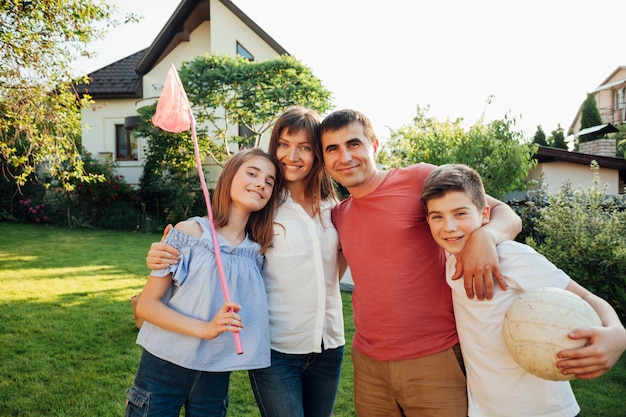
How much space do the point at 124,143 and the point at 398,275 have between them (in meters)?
18.8

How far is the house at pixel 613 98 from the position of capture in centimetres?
3298

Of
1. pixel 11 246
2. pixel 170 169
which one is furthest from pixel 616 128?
pixel 11 246

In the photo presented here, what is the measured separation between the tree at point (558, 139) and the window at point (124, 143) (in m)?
23.7

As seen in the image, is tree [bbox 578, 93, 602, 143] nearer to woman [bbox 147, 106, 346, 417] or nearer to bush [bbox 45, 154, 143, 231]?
bush [bbox 45, 154, 143, 231]

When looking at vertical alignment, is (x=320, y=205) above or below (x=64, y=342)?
above

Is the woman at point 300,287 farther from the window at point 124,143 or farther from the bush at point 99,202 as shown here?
the window at point 124,143

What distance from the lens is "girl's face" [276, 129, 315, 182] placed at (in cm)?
264

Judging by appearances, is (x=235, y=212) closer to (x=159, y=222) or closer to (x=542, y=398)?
(x=542, y=398)

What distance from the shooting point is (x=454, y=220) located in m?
2.16

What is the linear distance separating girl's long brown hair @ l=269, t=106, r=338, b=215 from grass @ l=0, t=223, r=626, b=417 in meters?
2.31

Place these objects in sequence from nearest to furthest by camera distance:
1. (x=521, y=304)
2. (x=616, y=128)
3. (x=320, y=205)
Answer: (x=521, y=304), (x=320, y=205), (x=616, y=128)

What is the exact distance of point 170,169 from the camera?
624 inches

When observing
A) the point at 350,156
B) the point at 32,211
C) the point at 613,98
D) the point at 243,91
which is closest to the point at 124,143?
the point at 32,211

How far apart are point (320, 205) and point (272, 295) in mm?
620
